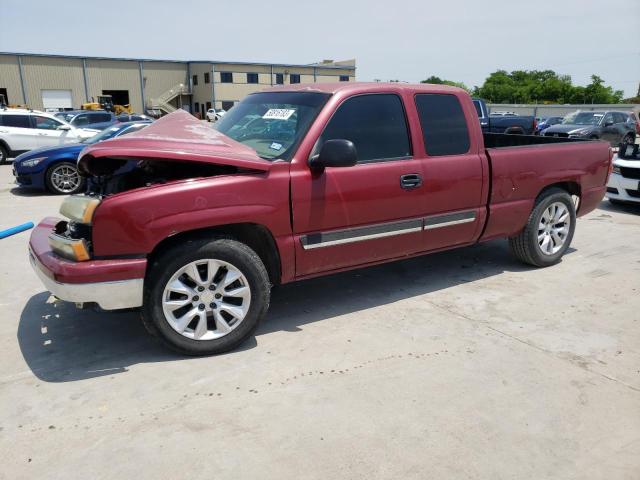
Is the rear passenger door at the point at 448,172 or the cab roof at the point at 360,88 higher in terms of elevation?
the cab roof at the point at 360,88

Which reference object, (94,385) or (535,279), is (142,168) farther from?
(535,279)

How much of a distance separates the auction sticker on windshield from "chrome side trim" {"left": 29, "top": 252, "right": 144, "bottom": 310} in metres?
1.72

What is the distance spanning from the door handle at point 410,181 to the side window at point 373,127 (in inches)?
6.8

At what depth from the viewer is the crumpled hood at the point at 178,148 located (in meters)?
3.36

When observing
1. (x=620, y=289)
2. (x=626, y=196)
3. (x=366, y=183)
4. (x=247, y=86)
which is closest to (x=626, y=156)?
(x=626, y=196)

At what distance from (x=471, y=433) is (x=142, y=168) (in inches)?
114

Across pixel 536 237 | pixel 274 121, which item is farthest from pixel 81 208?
pixel 536 237

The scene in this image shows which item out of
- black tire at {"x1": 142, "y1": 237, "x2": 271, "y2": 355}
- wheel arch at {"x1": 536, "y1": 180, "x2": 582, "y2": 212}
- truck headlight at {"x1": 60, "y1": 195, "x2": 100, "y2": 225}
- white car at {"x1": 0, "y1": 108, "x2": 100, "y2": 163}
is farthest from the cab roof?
white car at {"x1": 0, "y1": 108, "x2": 100, "y2": 163}

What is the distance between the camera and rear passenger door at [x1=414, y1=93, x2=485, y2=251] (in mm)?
4492

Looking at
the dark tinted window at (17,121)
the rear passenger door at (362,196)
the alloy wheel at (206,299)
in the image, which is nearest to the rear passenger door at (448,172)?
the rear passenger door at (362,196)

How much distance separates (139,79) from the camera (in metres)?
61.5

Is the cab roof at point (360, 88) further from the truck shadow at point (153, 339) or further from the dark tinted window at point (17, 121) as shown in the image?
the dark tinted window at point (17, 121)

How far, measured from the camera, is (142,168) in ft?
13.1

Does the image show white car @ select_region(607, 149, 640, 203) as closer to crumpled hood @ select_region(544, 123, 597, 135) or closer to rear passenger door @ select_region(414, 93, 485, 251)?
rear passenger door @ select_region(414, 93, 485, 251)
